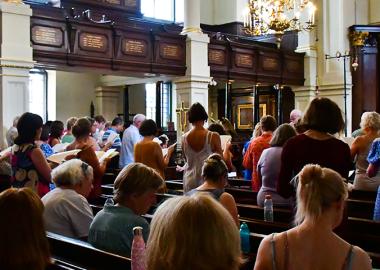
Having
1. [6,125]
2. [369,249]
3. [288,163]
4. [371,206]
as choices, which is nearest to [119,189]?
[288,163]

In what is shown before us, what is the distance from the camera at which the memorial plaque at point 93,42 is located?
10383 mm

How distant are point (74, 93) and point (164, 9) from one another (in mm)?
4627

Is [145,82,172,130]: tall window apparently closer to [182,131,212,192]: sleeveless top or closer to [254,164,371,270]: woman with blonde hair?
[182,131,212,192]: sleeveless top

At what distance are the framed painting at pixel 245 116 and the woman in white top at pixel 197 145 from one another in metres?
12.1

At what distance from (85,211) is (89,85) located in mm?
12709

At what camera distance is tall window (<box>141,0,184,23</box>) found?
57.5ft

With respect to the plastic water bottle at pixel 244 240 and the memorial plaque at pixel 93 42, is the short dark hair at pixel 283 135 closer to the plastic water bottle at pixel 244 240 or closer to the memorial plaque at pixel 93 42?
the plastic water bottle at pixel 244 240

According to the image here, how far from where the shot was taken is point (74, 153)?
16.5 ft

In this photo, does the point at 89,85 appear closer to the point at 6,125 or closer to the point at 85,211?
the point at 6,125

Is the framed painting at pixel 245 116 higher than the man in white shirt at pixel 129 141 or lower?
higher

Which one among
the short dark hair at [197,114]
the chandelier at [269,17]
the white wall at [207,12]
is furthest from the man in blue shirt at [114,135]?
the white wall at [207,12]

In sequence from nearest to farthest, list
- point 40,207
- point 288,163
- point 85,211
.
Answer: point 40,207 < point 288,163 < point 85,211

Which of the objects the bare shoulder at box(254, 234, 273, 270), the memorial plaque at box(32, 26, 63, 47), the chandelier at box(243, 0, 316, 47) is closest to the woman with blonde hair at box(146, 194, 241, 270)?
the bare shoulder at box(254, 234, 273, 270)

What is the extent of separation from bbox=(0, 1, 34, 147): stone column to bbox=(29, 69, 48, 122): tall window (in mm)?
5780
